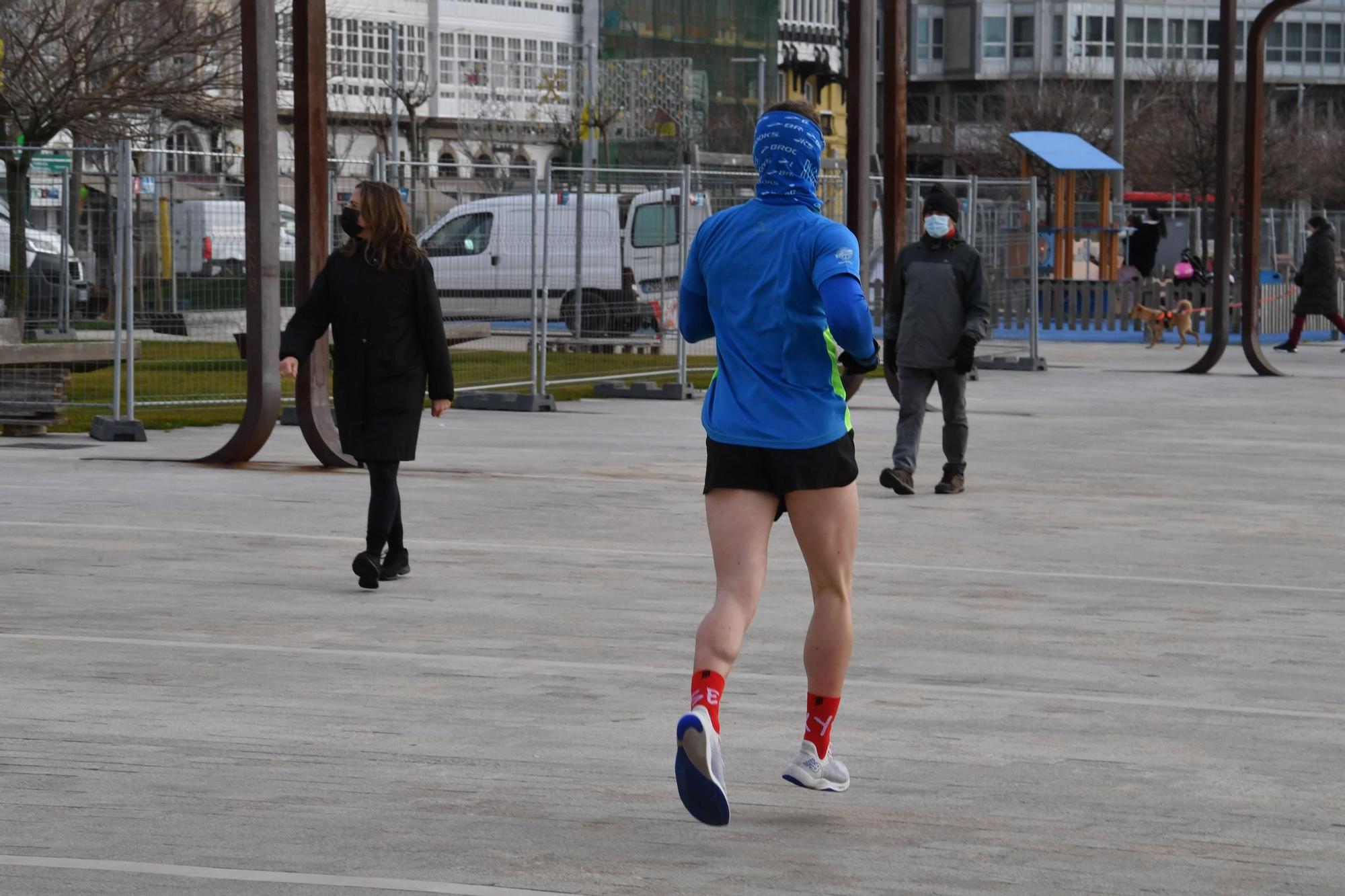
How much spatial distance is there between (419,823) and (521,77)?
304 feet

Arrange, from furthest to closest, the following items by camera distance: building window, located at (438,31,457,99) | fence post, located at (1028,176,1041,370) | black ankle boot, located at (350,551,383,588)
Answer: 1. building window, located at (438,31,457,99)
2. fence post, located at (1028,176,1041,370)
3. black ankle boot, located at (350,551,383,588)

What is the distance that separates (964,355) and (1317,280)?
62.7 feet

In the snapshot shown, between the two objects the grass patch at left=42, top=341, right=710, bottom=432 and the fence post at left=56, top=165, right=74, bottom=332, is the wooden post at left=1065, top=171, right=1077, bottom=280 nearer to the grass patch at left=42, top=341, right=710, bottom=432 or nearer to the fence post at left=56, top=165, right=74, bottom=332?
the grass patch at left=42, top=341, right=710, bottom=432

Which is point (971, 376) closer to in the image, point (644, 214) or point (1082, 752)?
point (644, 214)

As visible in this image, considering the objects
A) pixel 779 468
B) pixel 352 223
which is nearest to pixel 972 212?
pixel 352 223

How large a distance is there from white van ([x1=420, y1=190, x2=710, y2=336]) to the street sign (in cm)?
419

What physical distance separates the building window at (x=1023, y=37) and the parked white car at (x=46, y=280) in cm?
9033

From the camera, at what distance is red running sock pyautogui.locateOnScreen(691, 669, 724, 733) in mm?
5453

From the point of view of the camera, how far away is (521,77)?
96.6 meters

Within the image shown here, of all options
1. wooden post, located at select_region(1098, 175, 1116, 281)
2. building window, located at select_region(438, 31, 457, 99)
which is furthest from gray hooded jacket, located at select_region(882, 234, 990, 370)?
building window, located at select_region(438, 31, 457, 99)

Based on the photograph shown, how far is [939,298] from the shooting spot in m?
12.9

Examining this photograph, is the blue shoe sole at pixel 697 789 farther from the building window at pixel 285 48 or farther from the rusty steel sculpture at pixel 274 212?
the building window at pixel 285 48

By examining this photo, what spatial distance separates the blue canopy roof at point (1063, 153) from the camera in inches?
1406

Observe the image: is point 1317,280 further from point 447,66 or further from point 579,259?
point 447,66
